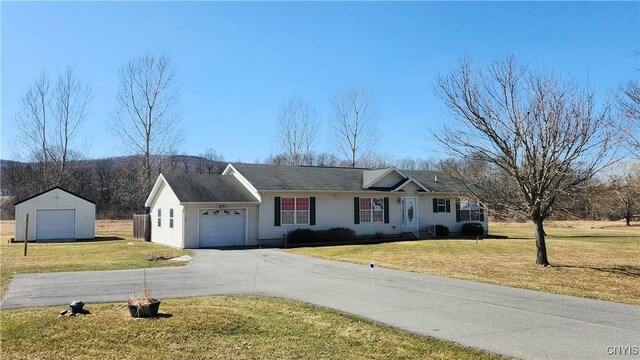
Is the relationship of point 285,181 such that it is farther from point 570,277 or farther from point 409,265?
point 570,277

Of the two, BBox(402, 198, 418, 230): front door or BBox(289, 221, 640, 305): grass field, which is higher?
BBox(402, 198, 418, 230): front door

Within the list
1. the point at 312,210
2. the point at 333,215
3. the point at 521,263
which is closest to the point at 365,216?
the point at 333,215

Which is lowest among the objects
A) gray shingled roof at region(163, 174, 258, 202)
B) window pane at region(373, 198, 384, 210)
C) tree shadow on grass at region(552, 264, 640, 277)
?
tree shadow on grass at region(552, 264, 640, 277)

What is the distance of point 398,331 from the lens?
7.76m

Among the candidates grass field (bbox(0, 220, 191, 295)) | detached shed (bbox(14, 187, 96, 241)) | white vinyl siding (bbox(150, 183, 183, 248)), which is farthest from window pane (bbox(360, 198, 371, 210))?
detached shed (bbox(14, 187, 96, 241))

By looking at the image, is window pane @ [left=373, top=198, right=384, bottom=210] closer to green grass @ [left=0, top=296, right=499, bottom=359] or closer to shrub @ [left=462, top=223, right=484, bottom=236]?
shrub @ [left=462, top=223, right=484, bottom=236]

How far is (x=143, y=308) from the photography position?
7.84 meters

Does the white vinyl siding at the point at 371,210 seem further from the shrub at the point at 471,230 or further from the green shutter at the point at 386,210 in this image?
the shrub at the point at 471,230

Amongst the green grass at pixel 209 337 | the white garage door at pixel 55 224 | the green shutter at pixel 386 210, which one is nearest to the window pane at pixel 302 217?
the green shutter at pixel 386 210

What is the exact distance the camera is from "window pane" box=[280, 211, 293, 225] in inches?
1090

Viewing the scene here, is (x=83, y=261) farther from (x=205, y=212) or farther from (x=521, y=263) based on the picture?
(x=521, y=263)

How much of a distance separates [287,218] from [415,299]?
17.7 m

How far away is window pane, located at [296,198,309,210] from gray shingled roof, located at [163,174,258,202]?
2.60m

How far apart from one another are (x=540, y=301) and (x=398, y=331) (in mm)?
4487
